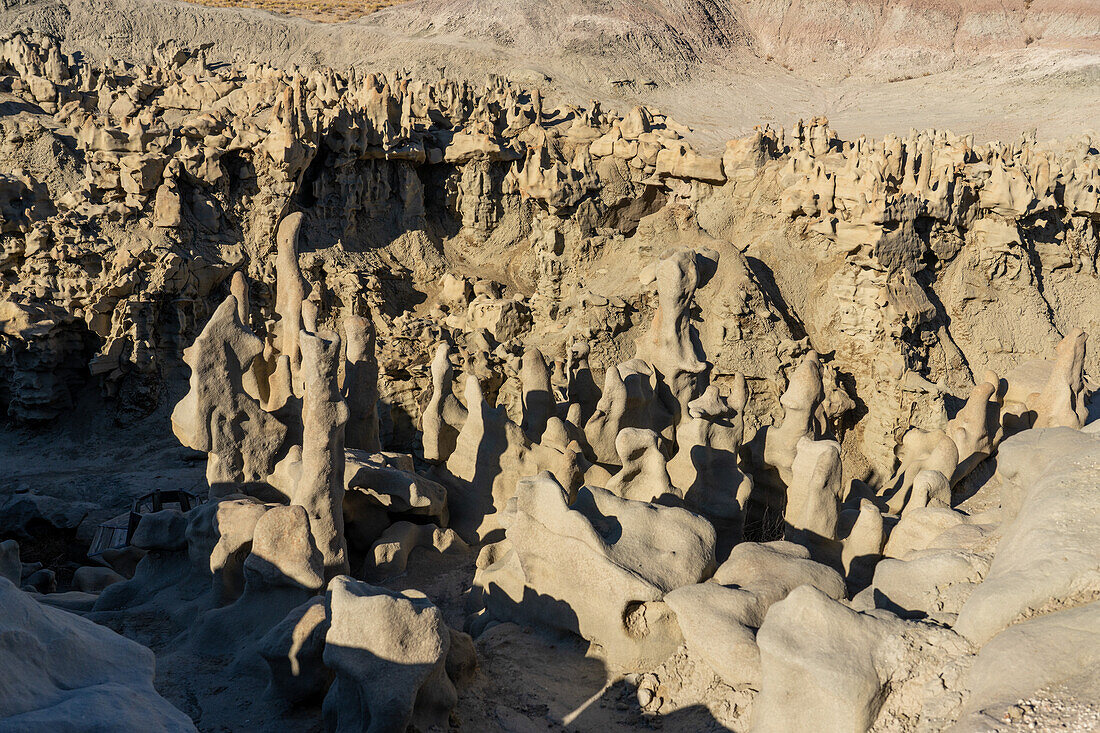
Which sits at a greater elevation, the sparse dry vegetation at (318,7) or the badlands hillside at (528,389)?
A: the sparse dry vegetation at (318,7)

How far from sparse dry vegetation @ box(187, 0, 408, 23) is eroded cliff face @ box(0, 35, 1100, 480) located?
10.5 metres

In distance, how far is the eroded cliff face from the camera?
1034 centimetres

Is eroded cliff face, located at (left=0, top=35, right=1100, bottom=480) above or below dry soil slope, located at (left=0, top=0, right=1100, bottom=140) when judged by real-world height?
below

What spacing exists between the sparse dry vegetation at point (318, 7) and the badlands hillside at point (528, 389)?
3.17 metres

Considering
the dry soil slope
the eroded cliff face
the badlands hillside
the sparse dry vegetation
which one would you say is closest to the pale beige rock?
the badlands hillside

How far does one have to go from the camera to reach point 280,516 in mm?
4387

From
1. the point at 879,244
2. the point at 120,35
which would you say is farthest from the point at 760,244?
the point at 120,35

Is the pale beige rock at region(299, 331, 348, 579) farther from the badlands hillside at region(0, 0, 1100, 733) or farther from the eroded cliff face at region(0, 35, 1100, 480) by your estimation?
the eroded cliff face at region(0, 35, 1100, 480)

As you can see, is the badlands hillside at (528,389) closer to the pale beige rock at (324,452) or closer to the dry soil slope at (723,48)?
the pale beige rock at (324,452)

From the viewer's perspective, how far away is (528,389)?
7.30 m

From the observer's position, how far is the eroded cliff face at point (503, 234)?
10.3 metres

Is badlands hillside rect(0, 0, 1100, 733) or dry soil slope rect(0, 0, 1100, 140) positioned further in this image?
dry soil slope rect(0, 0, 1100, 140)

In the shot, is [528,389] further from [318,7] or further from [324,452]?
[318,7]

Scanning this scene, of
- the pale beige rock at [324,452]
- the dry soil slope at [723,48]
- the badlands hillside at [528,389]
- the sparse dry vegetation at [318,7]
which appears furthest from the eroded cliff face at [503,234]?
the sparse dry vegetation at [318,7]
